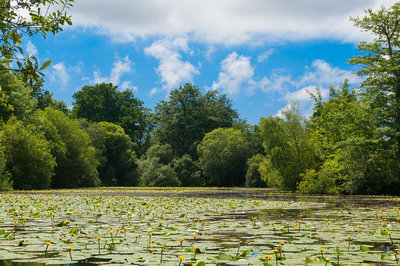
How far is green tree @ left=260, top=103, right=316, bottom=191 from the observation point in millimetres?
32938

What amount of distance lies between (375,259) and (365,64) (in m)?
27.4

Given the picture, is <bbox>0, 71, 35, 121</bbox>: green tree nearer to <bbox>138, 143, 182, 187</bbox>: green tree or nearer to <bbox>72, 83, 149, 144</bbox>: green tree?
<bbox>138, 143, 182, 187</bbox>: green tree

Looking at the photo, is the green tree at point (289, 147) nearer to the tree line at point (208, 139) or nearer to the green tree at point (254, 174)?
the tree line at point (208, 139)

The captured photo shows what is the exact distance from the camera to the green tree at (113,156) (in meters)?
58.5

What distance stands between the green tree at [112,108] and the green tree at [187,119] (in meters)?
6.24

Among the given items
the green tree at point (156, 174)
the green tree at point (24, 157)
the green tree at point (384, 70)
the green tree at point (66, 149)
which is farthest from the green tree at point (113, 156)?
the green tree at point (384, 70)

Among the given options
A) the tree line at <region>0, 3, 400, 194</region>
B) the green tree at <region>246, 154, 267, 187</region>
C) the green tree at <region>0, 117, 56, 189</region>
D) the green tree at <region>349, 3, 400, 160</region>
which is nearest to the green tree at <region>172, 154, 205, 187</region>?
the tree line at <region>0, 3, 400, 194</region>

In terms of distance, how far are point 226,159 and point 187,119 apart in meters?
13.8

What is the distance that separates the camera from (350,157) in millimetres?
27844

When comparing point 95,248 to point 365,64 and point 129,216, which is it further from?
point 365,64

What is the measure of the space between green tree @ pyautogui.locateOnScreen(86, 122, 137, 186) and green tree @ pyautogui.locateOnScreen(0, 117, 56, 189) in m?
21.7

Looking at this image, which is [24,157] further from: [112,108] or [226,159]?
[112,108]

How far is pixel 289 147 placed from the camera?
34.0 m

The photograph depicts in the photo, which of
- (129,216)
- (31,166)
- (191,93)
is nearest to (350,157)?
(129,216)
